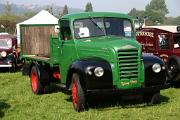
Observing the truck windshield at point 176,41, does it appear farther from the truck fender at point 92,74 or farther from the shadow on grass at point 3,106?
the shadow on grass at point 3,106

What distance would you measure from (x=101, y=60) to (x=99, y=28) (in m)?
1.14

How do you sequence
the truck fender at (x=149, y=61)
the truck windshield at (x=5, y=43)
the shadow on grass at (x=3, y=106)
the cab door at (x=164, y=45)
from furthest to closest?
1. the truck windshield at (x=5, y=43)
2. the cab door at (x=164, y=45)
3. the shadow on grass at (x=3, y=106)
4. the truck fender at (x=149, y=61)

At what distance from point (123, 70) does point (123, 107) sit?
0.85 meters

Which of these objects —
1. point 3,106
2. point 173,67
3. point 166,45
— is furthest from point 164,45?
point 3,106

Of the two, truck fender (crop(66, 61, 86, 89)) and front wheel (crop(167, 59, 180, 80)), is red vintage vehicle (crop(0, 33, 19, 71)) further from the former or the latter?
truck fender (crop(66, 61, 86, 89))

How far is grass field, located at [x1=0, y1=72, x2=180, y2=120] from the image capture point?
848 centimetres

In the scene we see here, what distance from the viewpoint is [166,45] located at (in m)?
12.6

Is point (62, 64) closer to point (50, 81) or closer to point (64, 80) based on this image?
point (64, 80)

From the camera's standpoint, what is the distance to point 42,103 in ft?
33.6

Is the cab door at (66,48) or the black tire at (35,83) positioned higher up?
the cab door at (66,48)

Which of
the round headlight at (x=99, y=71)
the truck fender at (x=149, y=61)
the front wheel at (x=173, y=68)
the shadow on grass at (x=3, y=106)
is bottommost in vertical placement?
the shadow on grass at (x=3, y=106)

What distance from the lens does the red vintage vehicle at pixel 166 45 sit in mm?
11773

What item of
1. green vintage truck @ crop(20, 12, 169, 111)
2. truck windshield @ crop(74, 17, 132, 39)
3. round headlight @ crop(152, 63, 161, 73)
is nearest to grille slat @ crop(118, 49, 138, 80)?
green vintage truck @ crop(20, 12, 169, 111)

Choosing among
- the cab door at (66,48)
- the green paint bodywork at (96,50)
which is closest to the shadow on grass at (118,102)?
the cab door at (66,48)
